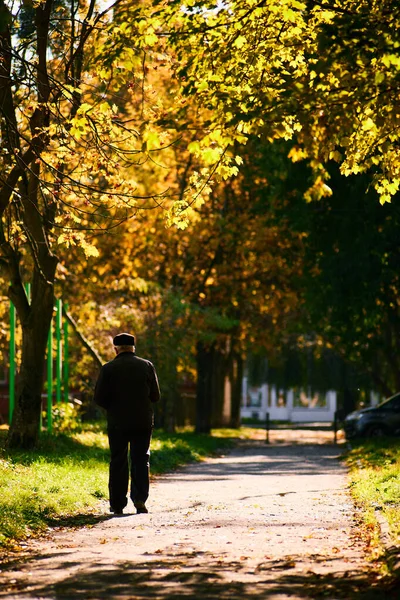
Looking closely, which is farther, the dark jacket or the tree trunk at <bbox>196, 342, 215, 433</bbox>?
the tree trunk at <bbox>196, 342, 215, 433</bbox>

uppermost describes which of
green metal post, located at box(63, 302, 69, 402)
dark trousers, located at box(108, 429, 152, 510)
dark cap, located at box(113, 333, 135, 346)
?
green metal post, located at box(63, 302, 69, 402)

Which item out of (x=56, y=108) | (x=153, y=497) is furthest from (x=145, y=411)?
(x=56, y=108)

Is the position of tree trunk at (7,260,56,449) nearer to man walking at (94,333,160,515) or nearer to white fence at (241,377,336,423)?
man walking at (94,333,160,515)

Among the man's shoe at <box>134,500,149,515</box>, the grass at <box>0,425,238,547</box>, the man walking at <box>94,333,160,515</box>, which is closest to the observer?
the grass at <box>0,425,238,547</box>

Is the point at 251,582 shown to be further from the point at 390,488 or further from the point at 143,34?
the point at 390,488

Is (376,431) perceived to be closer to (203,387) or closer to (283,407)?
(203,387)

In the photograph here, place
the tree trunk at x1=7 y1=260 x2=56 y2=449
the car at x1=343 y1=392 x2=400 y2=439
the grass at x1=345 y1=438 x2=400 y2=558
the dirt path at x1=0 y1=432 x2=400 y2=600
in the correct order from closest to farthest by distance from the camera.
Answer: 1. the dirt path at x1=0 y1=432 x2=400 y2=600
2. the grass at x1=345 y1=438 x2=400 y2=558
3. the tree trunk at x1=7 y1=260 x2=56 y2=449
4. the car at x1=343 y1=392 x2=400 y2=439

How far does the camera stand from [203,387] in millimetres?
40625

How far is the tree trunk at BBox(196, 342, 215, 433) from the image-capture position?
4031 centimetres

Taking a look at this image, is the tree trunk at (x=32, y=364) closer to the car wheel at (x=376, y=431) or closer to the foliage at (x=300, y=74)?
the foliage at (x=300, y=74)

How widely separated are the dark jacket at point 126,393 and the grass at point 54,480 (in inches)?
44.3

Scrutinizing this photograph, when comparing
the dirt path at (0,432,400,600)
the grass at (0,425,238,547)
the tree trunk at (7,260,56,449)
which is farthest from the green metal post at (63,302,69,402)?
the dirt path at (0,432,400,600)

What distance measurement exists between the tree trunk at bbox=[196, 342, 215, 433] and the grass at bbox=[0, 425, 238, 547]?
1572 cm

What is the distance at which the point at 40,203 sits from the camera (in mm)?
21094
